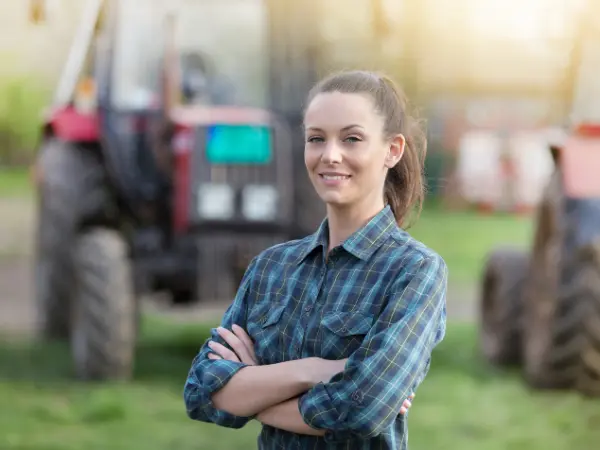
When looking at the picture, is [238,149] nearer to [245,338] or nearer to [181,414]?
[181,414]

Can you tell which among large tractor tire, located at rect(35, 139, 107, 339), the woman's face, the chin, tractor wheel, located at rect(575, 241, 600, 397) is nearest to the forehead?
the woman's face

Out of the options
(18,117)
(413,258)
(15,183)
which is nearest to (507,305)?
(413,258)

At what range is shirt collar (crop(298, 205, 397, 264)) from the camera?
229 centimetres

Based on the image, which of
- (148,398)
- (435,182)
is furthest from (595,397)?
(435,182)

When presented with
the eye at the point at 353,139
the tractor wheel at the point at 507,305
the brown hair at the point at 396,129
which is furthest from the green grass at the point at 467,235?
the eye at the point at 353,139

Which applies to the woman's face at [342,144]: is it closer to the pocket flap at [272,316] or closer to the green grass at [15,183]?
the pocket flap at [272,316]

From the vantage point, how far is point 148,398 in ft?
20.9

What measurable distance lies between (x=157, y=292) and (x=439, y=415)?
1.86m

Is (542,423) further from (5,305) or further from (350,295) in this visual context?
(5,305)

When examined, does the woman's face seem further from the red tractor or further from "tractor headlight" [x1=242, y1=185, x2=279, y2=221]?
"tractor headlight" [x1=242, y1=185, x2=279, y2=221]

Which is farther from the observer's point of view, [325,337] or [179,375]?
[179,375]

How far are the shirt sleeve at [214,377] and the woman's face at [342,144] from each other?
247 millimetres

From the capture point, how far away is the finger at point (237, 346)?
7.81 feet

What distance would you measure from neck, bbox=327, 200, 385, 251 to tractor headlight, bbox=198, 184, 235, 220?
178 inches
